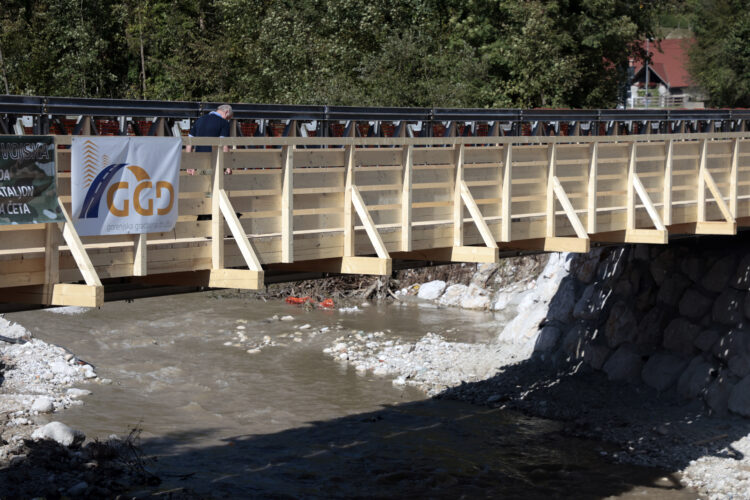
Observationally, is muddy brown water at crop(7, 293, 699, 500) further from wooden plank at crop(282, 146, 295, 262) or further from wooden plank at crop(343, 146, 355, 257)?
wooden plank at crop(282, 146, 295, 262)

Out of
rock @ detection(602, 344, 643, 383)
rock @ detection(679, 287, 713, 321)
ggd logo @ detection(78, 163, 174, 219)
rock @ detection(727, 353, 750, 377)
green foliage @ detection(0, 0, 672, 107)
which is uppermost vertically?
green foliage @ detection(0, 0, 672, 107)

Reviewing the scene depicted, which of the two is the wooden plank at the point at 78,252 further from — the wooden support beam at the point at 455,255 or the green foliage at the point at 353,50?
the green foliage at the point at 353,50

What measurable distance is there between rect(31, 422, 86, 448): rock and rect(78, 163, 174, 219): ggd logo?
6.86 metres

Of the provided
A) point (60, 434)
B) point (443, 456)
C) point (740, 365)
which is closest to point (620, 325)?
point (740, 365)

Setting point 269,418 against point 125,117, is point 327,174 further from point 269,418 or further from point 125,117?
point 269,418

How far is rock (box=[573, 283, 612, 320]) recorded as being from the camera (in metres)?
19.5

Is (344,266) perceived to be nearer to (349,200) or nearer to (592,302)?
(349,200)

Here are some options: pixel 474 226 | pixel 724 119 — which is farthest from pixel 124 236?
pixel 724 119

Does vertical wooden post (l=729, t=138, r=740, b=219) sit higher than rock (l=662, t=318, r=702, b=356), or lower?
higher

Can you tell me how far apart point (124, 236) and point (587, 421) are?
10744mm

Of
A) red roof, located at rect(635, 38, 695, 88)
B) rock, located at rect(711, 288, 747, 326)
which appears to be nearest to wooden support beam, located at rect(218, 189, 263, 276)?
rock, located at rect(711, 288, 747, 326)

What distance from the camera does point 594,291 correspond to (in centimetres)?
1986

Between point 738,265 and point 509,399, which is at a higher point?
point 738,265

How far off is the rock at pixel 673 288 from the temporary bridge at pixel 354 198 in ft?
6.70
